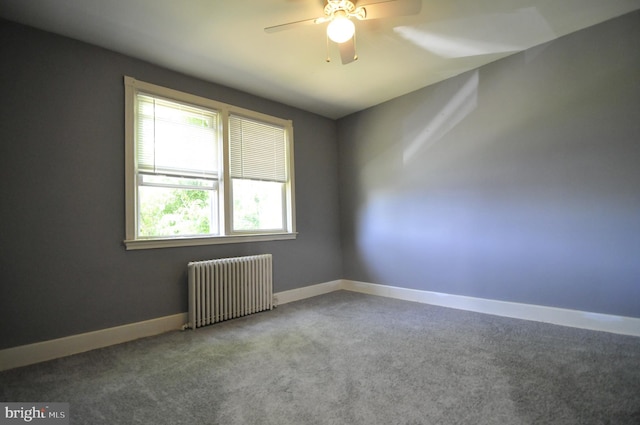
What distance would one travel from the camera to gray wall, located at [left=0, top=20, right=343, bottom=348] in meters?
2.33

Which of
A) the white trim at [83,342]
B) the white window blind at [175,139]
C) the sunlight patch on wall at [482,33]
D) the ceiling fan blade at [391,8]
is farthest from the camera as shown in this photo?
the white window blind at [175,139]

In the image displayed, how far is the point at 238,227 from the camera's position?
3686mm

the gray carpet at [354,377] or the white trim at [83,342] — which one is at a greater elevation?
the white trim at [83,342]

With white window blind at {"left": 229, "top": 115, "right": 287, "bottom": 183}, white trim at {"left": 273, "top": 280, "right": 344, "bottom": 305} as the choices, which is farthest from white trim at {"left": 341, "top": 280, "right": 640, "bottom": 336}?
white window blind at {"left": 229, "top": 115, "right": 287, "bottom": 183}

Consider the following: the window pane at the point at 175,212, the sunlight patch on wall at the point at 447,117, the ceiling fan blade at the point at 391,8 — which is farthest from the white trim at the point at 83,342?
the sunlight patch on wall at the point at 447,117

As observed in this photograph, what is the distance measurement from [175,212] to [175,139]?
30.9 inches

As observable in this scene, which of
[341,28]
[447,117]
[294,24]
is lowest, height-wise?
[447,117]

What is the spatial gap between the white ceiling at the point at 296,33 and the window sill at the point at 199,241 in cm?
183

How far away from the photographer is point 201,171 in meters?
3.34

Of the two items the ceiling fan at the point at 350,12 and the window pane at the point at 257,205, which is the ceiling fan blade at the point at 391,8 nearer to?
the ceiling fan at the point at 350,12

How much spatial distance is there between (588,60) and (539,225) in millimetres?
1568

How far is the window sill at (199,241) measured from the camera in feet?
9.33

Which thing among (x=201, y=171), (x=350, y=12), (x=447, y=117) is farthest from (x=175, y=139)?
(x=447, y=117)

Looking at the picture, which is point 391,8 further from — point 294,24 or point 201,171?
point 201,171
